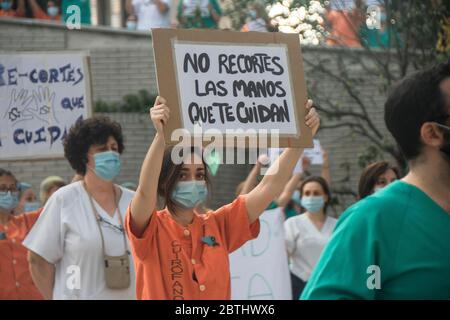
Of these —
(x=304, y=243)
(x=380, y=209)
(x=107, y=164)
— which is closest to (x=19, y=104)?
(x=107, y=164)

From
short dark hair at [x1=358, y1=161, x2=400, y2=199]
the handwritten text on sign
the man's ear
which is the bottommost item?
the man's ear

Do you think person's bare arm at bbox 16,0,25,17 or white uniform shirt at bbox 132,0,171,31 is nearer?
white uniform shirt at bbox 132,0,171,31

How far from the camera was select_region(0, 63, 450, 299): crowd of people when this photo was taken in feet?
12.0

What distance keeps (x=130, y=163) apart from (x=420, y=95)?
34.0 feet

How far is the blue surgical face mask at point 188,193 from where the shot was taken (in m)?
5.51

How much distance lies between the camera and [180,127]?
5.01 metres

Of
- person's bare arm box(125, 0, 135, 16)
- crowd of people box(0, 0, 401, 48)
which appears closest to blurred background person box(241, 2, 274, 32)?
crowd of people box(0, 0, 401, 48)

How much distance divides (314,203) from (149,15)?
615cm

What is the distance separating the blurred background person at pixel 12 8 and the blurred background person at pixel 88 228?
8678mm

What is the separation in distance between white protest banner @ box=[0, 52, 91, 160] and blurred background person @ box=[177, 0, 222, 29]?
497cm

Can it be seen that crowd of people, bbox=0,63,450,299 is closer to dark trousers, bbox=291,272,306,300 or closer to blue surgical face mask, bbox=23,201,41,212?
dark trousers, bbox=291,272,306,300

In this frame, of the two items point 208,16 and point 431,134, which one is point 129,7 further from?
point 431,134
